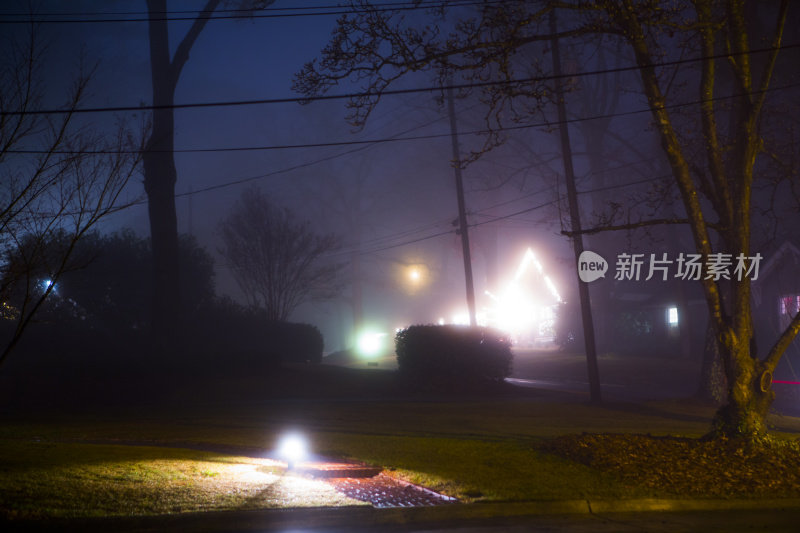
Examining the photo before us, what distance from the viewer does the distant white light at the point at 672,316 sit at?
139 ft

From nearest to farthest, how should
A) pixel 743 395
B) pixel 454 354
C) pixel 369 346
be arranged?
pixel 743 395 < pixel 454 354 < pixel 369 346

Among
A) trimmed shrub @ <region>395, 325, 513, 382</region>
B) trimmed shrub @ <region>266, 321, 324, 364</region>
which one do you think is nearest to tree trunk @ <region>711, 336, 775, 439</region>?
trimmed shrub @ <region>395, 325, 513, 382</region>

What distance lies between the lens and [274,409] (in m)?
19.3

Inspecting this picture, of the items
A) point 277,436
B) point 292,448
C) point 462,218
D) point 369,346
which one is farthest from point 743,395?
point 369,346

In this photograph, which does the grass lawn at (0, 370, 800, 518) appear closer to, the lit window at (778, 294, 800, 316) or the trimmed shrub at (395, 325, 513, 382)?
the trimmed shrub at (395, 325, 513, 382)

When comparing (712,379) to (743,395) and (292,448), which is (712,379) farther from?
(292,448)

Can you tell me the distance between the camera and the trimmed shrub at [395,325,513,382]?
2500 centimetres

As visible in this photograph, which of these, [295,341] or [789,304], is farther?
[295,341]

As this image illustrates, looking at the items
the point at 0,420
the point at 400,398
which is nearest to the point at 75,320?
the point at 0,420

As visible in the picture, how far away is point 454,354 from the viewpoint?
82.0 ft

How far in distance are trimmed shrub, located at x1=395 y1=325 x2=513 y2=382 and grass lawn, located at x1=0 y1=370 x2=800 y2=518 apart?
1.57 m

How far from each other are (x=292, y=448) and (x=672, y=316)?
3610cm

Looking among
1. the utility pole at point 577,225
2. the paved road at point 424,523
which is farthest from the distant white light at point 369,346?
the paved road at point 424,523

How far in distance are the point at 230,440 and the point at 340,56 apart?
→ 771 cm
